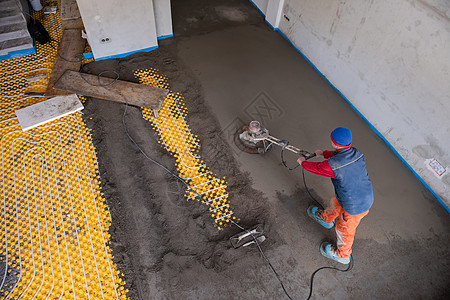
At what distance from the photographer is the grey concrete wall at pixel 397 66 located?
152 inches

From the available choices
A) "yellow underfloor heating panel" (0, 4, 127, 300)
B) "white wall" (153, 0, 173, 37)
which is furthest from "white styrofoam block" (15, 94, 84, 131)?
"white wall" (153, 0, 173, 37)

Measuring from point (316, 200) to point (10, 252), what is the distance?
3974mm

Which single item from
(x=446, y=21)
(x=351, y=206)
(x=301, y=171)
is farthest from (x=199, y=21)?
(x=351, y=206)

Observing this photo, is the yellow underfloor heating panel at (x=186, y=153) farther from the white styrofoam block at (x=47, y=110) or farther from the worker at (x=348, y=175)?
the worker at (x=348, y=175)

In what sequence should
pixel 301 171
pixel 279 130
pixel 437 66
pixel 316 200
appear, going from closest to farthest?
pixel 437 66 < pixel 316 200 < pixel 301 171 < pixel 279 130

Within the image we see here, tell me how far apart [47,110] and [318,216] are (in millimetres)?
4460

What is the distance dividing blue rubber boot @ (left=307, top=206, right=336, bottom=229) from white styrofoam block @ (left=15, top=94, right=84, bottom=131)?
3.95m

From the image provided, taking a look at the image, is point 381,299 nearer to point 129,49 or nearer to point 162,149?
point 162,149

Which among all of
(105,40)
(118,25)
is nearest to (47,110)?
(105,40)

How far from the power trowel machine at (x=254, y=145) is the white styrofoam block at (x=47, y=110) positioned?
8.87 ft

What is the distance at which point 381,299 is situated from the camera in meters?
3.49

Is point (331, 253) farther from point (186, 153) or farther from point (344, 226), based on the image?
point (186, 153)

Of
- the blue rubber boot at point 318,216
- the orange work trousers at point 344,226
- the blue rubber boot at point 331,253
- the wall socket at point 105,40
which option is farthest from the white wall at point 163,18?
the blue rubber boot at point 331,253

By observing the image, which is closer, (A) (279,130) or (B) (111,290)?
(B) (111,290)
